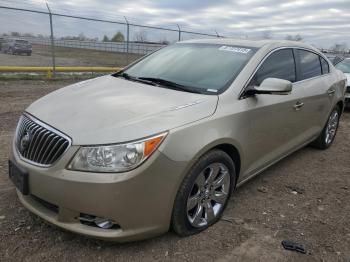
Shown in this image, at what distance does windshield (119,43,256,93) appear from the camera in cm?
340

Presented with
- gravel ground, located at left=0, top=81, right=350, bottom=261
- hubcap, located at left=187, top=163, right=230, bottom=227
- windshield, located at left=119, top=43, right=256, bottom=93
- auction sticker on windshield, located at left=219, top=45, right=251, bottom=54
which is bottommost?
gravel ground, located at left=0, top=81, right=350, bottom=261

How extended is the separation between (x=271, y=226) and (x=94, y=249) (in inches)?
62.7

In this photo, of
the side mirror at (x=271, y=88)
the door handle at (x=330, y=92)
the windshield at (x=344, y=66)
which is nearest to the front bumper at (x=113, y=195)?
the side mirror at (x=271, y=88)

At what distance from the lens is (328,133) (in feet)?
18.5

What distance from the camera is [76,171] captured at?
2.41 m

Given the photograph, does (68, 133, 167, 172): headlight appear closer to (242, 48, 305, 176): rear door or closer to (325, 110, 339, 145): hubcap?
(242, 48, 305, 176): rear door

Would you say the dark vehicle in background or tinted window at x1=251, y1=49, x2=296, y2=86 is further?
the dark vehicle in background

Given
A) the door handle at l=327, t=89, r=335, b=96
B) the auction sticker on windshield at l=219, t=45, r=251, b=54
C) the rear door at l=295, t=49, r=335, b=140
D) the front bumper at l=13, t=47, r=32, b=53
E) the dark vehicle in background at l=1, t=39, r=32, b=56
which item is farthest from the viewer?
the front bumper at l=13, t=47, r=32, b=53

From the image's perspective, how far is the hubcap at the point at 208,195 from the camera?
9.61ft

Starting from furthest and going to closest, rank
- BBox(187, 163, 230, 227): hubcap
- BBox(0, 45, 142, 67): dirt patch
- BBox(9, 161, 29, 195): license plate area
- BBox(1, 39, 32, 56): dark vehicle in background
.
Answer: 1. BBox(0, 45, 142, 67): dirt patch
2. BBox(1, 39, 32, 56): dark vehicle in background
3. BBox(187, 163, 230, 227): hubcap
4. BBox(9, 161, 29, 195): license plate area

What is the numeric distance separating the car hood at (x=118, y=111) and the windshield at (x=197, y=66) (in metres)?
0.27

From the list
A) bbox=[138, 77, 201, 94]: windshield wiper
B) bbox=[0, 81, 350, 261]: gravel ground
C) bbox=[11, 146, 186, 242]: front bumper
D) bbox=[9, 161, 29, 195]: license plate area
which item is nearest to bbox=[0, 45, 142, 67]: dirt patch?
bbox=[138, 77, 201, 94]: windshield wiper

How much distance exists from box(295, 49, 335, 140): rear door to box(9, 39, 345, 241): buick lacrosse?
1.11 ft

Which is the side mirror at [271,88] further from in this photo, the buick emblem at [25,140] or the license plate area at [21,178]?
the license plate area at [21,178]
